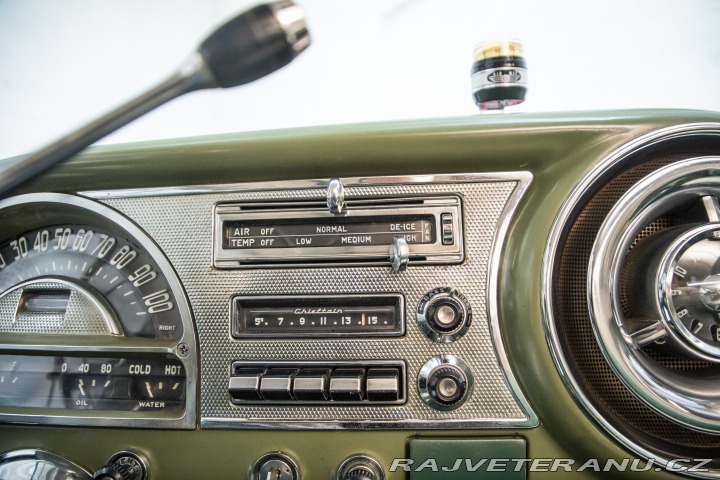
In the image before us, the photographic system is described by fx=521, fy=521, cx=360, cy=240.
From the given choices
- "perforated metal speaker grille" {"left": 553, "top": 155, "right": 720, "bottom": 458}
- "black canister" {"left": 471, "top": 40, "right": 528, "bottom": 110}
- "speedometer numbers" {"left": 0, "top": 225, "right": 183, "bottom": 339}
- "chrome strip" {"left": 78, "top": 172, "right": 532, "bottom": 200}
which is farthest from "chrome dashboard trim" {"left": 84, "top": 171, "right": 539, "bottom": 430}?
"black canister" {"left": 471, "top": 40, "right": 528, "bottom": 110}

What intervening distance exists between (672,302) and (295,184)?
0.68 meters

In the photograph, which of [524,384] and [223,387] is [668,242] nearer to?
[524,384]

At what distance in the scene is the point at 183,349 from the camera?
39.0 inches

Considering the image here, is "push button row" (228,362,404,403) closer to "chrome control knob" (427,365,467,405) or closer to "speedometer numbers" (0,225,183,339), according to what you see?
"chrome control knob" (427,365,467,405)

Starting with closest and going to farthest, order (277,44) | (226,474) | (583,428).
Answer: (277,44) < (583,428) < (226,474)

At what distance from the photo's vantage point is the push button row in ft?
2.95

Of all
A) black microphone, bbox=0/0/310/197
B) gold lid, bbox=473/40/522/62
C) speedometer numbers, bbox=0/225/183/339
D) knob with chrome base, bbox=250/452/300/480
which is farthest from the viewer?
gold lid, bbox=473/40/522/62

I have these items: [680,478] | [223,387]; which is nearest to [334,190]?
[223,387]

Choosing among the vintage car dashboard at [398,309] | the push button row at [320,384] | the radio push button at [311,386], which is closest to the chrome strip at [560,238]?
the vintage car dashboard at [398,309]

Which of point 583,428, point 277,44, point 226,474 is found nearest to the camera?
point 277,44

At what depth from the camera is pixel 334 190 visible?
94 centimetres

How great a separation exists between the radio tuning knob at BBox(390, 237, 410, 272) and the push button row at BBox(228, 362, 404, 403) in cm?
18

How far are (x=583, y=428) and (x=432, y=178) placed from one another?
0.50 meters

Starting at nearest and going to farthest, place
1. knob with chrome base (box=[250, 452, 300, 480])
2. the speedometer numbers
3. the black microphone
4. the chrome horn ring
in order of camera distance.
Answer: the black microphone < the chrome horn ring < knob with chrome base (box=[250, 452, 300, 480]) < the speedometer numbers
